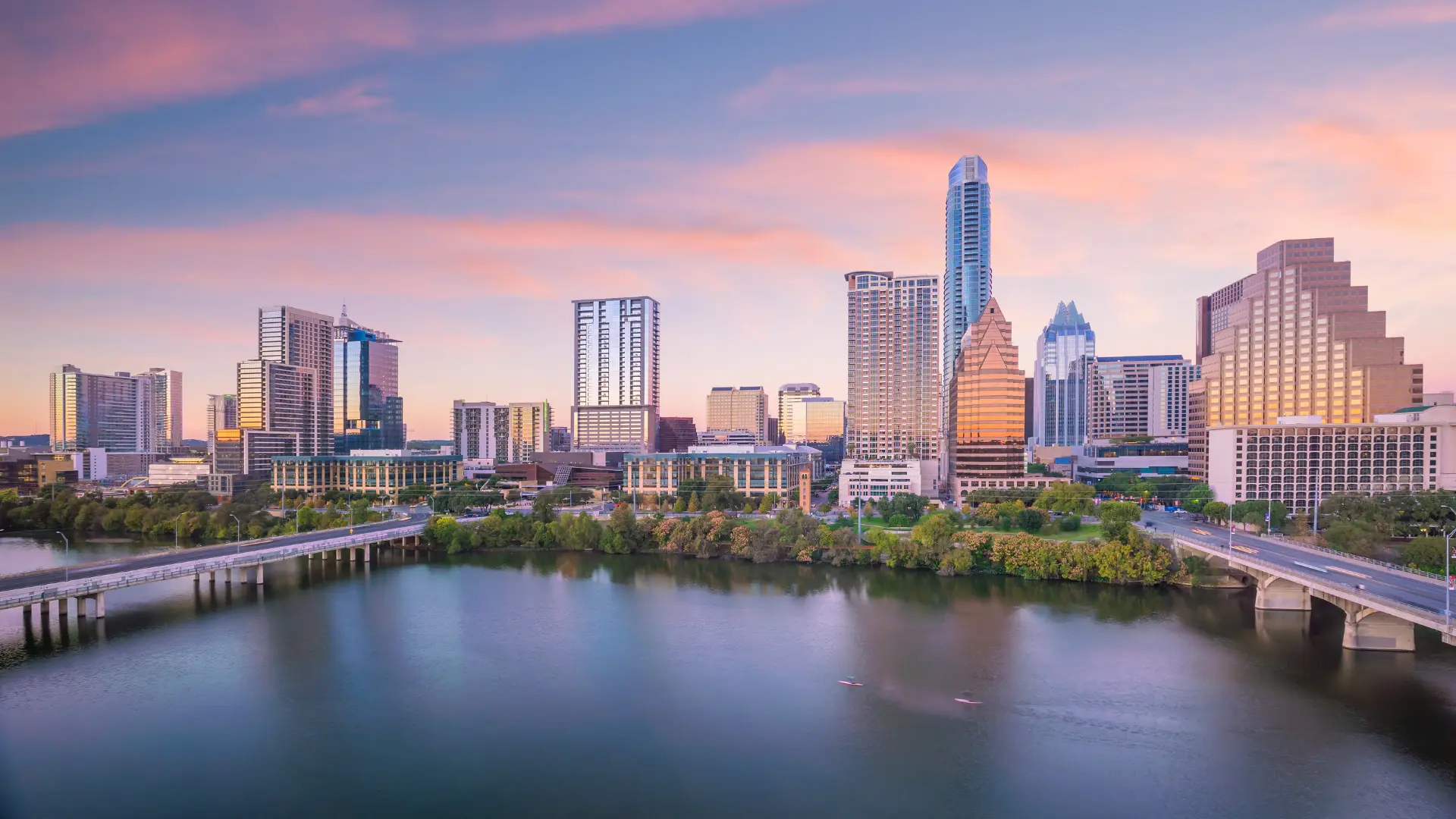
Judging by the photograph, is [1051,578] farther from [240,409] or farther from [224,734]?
[240,409]

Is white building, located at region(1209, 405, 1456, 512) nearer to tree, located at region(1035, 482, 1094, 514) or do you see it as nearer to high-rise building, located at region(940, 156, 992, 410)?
tree, located at region(1035, 482, 1094, 514)

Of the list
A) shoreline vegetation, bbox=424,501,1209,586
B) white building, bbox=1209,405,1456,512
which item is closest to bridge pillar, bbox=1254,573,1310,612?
shoreline vegetation, bbox=424,501,1209,586

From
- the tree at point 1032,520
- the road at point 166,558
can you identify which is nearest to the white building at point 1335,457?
the tree at point 1032,520

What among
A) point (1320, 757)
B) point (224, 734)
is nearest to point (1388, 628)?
point (1320, 757)

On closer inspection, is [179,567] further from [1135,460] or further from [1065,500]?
[1135,460]

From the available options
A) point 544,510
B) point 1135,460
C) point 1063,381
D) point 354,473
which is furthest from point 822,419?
point 544,510

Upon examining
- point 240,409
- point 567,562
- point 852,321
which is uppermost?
point 852,321
